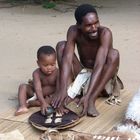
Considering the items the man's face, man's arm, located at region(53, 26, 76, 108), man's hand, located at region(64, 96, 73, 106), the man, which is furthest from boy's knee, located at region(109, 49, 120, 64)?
man's hand, located at region(64, 96, 73, 106)

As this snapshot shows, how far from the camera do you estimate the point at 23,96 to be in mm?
4102

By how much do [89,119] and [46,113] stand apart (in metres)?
0.33

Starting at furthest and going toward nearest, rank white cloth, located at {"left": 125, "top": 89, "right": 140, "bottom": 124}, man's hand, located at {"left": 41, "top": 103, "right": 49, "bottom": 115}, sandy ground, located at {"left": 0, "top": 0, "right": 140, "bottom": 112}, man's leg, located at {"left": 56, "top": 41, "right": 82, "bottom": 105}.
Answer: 1. sandy ground, located at {"left": 0, "top": 0, "right": 140, "bottom": 112}
2. man's leg, located at {"left": 56, "top": 41, "right": 82, "bottom": 105}
3. man's hand, located at {"left": 41, "top": 103, "right": 49, "bottom": 115}
4. white cloth, located at {"left": 125, "top": 89, "right": 140, "bottom": 124}

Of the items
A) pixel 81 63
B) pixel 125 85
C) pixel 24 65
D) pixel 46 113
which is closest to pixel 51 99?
pixel 46 113

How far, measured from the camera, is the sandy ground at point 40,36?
4.84m

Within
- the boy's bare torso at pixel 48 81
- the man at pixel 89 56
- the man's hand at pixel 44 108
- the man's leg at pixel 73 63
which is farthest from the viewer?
the man's leg at pixel 73 63

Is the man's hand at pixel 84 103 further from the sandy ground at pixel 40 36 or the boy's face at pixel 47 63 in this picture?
the sandy ground at pixel 40 36

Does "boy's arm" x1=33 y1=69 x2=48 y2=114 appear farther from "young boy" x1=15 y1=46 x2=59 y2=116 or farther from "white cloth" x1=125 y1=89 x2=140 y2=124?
"white cloth" x1=125 y1=89 x2=140 y2=124

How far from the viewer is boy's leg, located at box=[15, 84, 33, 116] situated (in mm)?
3984

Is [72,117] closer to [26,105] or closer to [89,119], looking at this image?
[89,119]

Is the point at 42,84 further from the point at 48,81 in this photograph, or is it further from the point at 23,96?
the point at 23,96

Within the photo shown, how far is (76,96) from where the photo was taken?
163 inches

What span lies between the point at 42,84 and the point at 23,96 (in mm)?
184

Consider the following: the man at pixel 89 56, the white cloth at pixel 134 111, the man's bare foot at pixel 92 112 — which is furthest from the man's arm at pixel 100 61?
the white cloth at pixel 134 111
